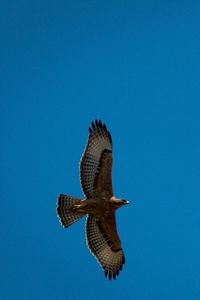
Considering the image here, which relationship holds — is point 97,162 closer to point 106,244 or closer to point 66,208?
point 66,208

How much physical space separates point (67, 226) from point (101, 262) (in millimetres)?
1379

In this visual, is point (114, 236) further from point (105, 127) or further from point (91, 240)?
point (105, 127)

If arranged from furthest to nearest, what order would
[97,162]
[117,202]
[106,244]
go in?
[106,244] → [117,202] → [97,162]

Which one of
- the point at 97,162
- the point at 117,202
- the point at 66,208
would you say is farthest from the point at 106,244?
the point at 97,162

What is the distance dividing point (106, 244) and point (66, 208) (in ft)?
4.90

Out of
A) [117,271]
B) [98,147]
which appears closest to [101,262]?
[117,271]

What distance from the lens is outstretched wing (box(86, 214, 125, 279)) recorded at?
1586 cm

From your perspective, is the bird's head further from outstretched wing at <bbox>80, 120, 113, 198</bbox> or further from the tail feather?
the tail feather

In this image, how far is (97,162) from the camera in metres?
15.2

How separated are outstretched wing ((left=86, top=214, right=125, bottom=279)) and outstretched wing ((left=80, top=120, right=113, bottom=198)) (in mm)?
850

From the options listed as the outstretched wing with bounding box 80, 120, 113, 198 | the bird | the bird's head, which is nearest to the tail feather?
the bird

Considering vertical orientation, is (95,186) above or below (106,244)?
above

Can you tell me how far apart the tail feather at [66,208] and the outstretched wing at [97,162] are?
339mm

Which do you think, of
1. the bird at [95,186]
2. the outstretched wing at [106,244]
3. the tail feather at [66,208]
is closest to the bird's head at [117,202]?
the bird at [95,186]
